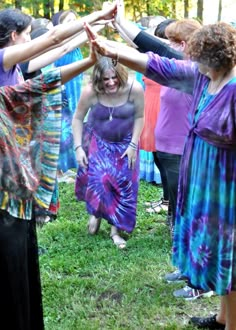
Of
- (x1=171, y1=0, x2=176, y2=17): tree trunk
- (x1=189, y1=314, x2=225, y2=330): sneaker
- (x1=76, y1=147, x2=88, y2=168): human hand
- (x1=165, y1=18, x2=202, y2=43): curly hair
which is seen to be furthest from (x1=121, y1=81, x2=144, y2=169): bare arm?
(x1=171, y1=0, x2=176, y2=17): tree trunk

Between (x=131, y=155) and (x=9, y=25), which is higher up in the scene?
(x=9, y=25)

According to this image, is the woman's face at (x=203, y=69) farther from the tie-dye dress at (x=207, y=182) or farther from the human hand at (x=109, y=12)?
the human hand at (x=109, y=12)

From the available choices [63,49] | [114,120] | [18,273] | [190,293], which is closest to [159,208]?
[114,120]

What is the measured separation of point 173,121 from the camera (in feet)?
13.2

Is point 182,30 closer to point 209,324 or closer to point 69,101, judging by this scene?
point 209,324

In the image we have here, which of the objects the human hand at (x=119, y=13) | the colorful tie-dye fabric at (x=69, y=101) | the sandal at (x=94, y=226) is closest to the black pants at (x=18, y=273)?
the human hand at (x=119, y=13)

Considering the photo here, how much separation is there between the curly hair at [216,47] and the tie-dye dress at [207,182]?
110 millimetres

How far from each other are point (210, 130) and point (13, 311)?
1301 millimetres

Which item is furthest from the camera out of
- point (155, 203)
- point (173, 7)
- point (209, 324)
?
point (173, 7)

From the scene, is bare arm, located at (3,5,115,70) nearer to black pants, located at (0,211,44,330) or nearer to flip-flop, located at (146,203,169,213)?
black pants, located at (0,211,44,330)

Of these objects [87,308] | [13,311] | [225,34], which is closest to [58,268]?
[87,308]

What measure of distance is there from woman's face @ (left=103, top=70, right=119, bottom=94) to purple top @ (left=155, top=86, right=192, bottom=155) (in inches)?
20.7

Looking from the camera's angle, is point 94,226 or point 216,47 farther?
point 94,226

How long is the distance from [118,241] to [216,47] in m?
2.34
